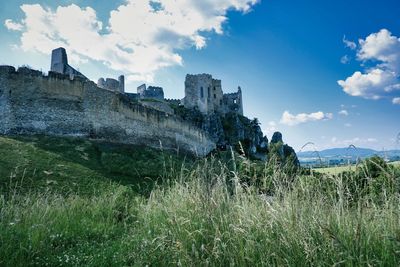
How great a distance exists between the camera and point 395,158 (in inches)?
180


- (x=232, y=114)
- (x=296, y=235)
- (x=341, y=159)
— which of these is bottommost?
(x=296, y=235)

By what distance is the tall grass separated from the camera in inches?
140

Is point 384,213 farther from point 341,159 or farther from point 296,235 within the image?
point 296,235

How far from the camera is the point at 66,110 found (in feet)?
82.0

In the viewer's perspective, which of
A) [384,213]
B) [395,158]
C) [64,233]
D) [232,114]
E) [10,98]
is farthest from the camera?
[232,114]

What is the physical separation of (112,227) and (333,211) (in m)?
4.29

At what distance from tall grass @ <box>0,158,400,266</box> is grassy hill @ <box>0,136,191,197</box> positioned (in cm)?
711

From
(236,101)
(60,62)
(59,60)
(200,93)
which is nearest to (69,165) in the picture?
(60,62)

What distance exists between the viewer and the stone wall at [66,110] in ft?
73.4

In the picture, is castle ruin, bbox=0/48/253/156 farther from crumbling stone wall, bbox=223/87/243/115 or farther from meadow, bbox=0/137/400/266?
crumbling stone wall, bbox=223/87/243/115

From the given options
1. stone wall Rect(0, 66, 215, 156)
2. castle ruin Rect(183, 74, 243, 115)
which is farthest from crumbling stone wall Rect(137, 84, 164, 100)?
stone wall Rect(0, 66, 215, 156)

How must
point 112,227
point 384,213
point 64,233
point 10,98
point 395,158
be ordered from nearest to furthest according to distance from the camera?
1. point 384,213
2. point 395,158
3. point 64,233
4. point 112,227
5. point 10,98

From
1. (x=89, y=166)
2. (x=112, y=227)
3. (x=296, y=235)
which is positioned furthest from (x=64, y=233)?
(x=89, y=166)

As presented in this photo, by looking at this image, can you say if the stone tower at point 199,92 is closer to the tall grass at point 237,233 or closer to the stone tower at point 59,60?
the stone tower at point 59,60
